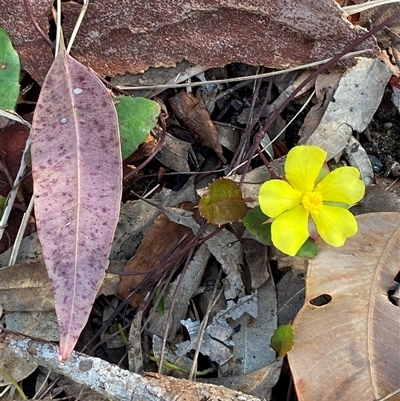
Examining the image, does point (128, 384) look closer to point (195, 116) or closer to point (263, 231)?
point (263, 231)

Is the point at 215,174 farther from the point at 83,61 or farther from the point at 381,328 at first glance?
the point at 381,328

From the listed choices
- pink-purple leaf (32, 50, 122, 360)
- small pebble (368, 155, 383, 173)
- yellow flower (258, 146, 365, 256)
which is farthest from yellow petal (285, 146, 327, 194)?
pink-purple leaf (32, 50, 122, 360)

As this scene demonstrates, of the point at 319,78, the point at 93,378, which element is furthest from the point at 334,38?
the point at 93,378

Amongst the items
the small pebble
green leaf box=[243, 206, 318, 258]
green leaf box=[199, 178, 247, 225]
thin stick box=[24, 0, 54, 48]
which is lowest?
green leaf box=[243, 206, 318, 258]

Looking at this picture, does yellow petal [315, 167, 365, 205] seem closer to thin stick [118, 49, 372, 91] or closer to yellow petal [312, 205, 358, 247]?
yellow petal [312, 205, 358, 247]

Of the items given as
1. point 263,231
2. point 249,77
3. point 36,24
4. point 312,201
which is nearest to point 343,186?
point 312,201

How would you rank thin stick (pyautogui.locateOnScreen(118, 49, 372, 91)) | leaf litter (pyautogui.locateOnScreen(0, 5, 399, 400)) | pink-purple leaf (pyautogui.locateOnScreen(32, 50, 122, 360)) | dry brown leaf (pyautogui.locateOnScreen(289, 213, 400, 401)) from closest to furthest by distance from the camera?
pink-purple leaf (pyautogui.locateOnScreen(32, 50, 122, 360))
dry brown leaf (pyautogui.locateOnScreen(289, 213, 400, 401))
leaf litter (pyautogui.locateOnScreen(0, 5, 399, 400))
thin stick (pyautogui.locateOnScreen(118, 49, 372, 91))
